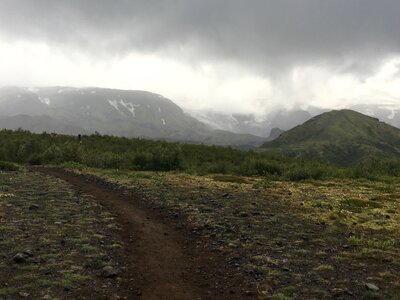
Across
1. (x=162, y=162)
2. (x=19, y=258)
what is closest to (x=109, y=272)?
(x=19, y=258)

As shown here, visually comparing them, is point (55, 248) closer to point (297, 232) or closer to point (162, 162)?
point (297, 232)

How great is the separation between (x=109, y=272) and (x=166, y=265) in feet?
7.08

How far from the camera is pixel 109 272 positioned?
44.2ft

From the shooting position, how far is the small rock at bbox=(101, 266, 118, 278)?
1336 centimetres

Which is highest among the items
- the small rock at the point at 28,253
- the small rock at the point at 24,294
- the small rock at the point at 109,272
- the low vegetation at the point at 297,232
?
the low vegetation at the point at 297,232

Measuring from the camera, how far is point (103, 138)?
74312 millimetres

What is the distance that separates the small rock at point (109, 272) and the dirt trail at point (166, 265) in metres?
0.30

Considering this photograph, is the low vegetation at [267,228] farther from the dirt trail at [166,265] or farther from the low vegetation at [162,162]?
the low vegetation at [162,162]

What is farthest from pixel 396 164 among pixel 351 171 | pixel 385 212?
pixel 385 212

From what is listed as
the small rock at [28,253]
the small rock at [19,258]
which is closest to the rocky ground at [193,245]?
the small rock at [28,253]

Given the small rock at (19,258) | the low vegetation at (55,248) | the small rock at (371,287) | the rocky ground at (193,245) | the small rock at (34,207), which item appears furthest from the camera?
the small rock at (34,207)

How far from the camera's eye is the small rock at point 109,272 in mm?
13359

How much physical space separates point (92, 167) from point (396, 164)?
147 ft

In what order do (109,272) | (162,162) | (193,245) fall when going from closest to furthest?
1. (109,272)
2. (193,245)
3. (162,162)
